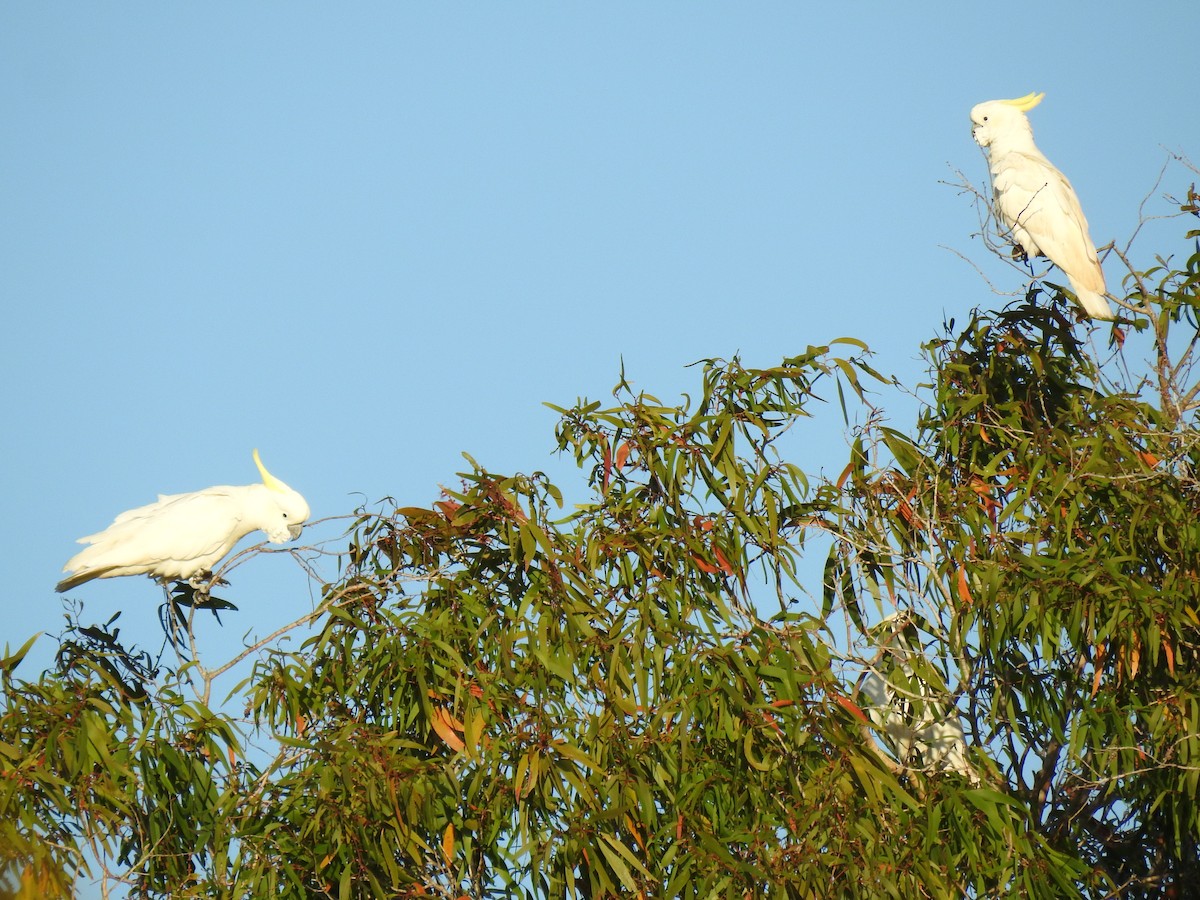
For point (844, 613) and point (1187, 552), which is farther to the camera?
point (844, 613)

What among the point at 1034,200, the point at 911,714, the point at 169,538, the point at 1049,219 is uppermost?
the point at 1034,200

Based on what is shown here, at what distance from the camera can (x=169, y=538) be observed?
3.45 m

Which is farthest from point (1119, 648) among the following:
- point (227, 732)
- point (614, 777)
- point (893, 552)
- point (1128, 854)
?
point (227, 732)

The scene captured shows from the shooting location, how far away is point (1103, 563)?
7.11ft

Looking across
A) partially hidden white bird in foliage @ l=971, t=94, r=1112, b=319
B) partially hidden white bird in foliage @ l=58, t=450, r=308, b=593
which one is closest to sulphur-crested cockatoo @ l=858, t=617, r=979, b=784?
partially hidden white bird in foliage @ l=971, t=94, r=1112, b=319

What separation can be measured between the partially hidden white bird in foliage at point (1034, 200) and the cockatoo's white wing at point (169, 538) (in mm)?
2174

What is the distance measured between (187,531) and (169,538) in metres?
0.05

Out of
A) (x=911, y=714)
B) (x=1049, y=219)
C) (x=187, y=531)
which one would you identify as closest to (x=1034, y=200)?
(x=1049, y=219)

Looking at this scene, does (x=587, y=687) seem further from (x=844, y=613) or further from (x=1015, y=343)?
(x=1015, y=343)

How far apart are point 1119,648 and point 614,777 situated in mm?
842

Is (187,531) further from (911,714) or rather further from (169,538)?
(911,714)

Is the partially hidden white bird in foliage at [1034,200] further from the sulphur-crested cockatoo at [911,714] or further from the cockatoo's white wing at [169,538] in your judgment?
the cockatoo's white wing at [169,538]

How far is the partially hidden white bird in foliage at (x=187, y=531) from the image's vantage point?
336 centimetres

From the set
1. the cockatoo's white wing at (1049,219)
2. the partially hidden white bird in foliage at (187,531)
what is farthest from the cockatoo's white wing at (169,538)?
the cockatoo's white wing at (1049,219)
